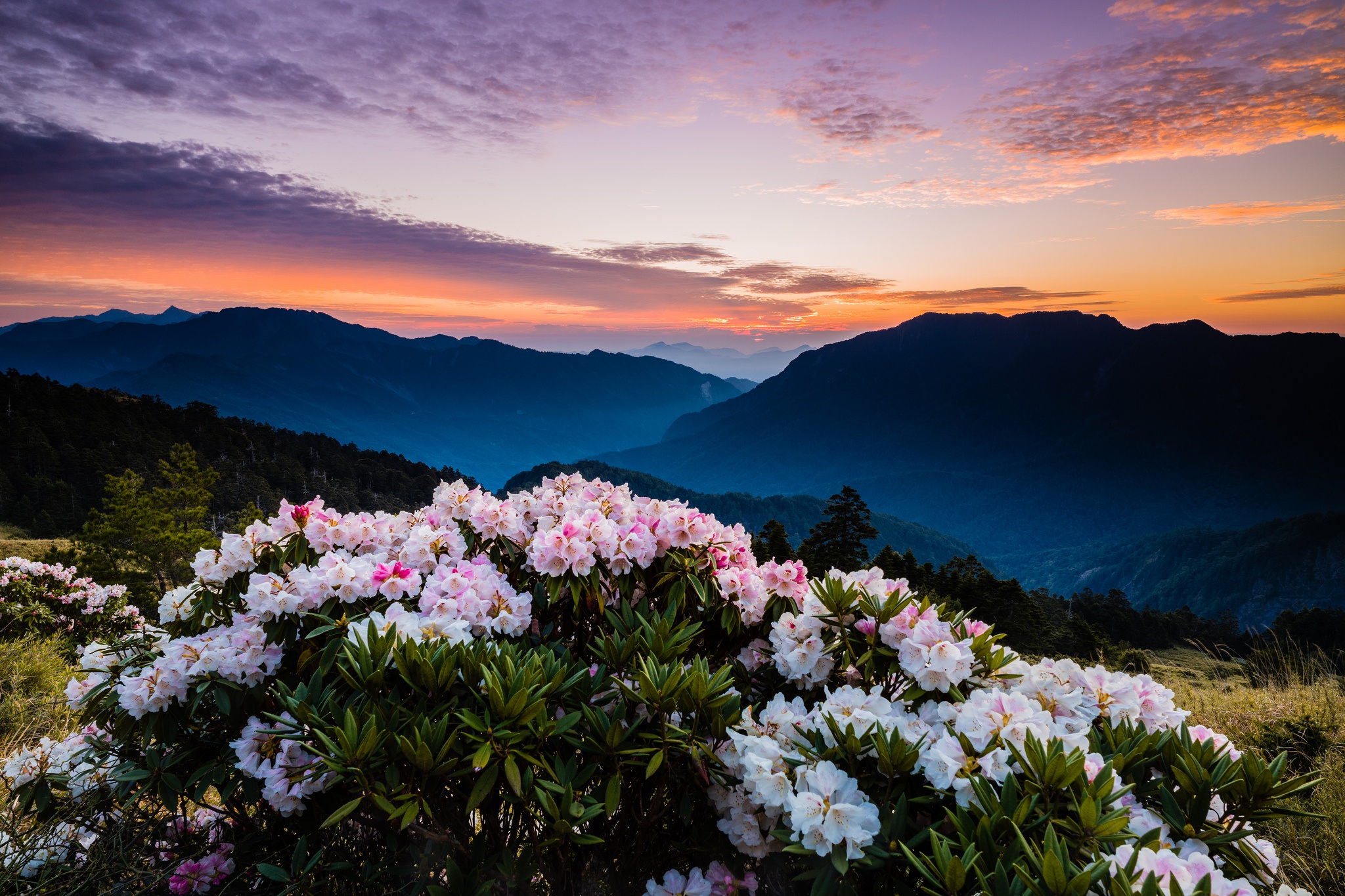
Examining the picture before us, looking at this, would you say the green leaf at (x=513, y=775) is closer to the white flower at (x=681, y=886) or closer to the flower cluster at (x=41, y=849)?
the white flower at (x=681, y=886)

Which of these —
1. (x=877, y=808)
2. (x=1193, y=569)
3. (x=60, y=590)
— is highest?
(x=877, y=808)

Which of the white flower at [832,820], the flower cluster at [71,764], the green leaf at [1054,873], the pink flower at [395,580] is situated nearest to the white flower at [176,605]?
the flower cluster at [71,764]

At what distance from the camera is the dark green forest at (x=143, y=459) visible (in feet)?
157

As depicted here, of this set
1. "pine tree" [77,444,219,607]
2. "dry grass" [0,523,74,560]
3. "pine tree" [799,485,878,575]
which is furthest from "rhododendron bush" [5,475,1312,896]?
"pine tree" [799,485,878,575]

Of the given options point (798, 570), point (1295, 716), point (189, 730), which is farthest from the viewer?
point (1295, 716)

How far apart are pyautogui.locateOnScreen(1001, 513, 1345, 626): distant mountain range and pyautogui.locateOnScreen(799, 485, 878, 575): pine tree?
112 m

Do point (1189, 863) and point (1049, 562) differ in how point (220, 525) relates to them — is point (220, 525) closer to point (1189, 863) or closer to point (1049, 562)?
point (1189, 863)

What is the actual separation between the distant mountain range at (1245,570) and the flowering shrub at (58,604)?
143m

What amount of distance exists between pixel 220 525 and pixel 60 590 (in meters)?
42.7

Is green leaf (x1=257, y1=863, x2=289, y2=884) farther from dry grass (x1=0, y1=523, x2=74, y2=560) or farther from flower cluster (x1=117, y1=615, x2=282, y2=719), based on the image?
dry grass (x1=0, y1=523, x2=74, y2=560)

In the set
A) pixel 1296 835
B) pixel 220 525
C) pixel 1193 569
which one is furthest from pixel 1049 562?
pixel 1296 835

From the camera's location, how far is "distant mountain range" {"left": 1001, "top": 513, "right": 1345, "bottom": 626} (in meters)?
116

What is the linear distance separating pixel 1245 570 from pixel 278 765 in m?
171

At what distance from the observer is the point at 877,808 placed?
1.95 m
